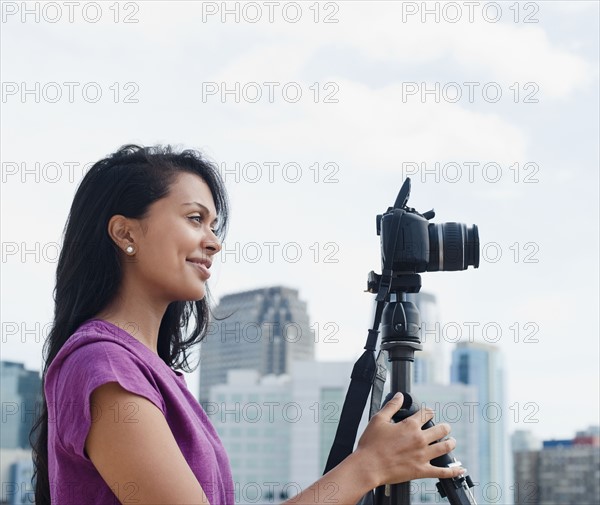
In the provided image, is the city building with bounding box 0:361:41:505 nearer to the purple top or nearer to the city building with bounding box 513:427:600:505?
the city building with bounding box 513:427:600:505

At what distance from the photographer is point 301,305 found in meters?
110

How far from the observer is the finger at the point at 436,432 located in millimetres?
2053

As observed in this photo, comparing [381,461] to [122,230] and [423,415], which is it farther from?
[122,230]

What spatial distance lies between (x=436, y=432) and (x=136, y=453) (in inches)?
25.7

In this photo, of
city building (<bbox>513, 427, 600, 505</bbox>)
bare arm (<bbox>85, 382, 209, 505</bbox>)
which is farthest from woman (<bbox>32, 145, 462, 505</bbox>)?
city building (<bbox>513, 427, 600, 505</bbox>)

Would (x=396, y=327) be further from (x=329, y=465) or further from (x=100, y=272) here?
(x=100, y=272)

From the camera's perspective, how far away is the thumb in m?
2.08

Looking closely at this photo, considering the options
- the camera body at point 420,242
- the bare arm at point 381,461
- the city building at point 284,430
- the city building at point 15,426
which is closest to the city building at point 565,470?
the city building at point 284,430

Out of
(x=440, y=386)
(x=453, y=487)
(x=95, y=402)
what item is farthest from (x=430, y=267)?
(x=440, y=386)

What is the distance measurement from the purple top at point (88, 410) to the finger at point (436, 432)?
42 centimetres

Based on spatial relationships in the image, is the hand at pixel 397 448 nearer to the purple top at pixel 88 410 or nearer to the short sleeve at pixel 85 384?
the purple top at pixel 88 410

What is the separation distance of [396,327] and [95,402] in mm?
833

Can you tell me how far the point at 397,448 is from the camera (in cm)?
201

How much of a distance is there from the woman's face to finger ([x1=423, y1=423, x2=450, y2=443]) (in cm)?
57
